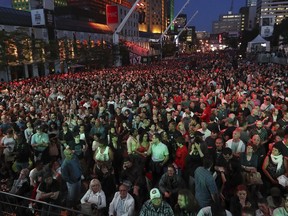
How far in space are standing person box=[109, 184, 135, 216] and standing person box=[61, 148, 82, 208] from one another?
5.11ft

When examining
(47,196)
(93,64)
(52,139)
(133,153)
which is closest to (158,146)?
(133,153)

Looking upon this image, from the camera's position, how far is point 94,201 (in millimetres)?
5508

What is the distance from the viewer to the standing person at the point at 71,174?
6.41m

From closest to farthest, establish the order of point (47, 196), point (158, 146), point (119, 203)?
point (119, 203)
point (47, 196)
point (158, 146)

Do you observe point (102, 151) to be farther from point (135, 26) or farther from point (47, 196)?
point (135, 26)

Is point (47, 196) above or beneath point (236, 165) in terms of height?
beneath

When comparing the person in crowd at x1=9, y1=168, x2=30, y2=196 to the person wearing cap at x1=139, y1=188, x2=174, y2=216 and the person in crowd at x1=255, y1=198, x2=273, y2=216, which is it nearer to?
the person wearing cap at x1=139, y1=188, x2=174, y2=216

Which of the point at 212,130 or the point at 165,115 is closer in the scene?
the point at 212,130

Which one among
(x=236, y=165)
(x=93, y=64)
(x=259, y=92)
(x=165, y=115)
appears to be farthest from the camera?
(x=93, y=64)

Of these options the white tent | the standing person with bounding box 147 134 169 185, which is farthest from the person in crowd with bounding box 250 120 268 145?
the white tent

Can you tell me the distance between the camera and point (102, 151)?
705 cm

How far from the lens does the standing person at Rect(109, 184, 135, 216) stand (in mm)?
5051

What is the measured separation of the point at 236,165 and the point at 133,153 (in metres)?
2.69

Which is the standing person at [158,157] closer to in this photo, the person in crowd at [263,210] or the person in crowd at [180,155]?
the person in crowd at [180,155]
